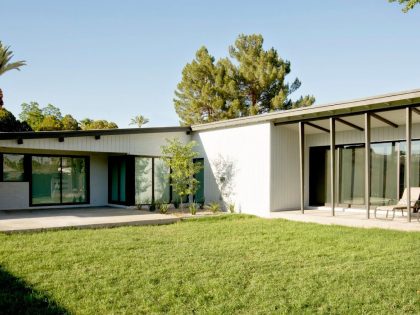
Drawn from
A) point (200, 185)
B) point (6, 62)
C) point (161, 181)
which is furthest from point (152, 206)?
point (6, 62)


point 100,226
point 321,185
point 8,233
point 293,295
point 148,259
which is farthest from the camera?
point 321,185

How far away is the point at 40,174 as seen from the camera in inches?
593

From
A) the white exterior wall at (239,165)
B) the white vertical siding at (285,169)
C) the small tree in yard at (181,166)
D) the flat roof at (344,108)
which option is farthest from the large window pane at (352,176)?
the small tree in yard at (181,166)

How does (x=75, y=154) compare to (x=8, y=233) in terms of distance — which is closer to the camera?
(x=8, y=233)

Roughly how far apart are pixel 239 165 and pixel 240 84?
58.1ft

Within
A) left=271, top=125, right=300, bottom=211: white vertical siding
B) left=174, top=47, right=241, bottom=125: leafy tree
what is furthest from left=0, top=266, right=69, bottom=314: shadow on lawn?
left=174, top=47, right=241, bottom=125: leafy tree

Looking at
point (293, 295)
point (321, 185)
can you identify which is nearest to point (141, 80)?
point (321, 185)

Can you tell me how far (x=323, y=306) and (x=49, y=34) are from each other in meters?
18.5

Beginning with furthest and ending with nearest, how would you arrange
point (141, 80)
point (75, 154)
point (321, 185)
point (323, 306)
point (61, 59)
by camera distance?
point (141, 80) < point (61, 59) < point (75, 154) < point (321, 185) < point (323, 306)

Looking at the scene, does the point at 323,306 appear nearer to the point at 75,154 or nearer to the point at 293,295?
the point at 293,295

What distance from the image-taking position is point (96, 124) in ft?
168

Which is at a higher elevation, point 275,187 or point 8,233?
point 275,187

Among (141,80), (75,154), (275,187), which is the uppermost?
(141,80)

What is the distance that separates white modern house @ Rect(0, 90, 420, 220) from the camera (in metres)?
12.4
